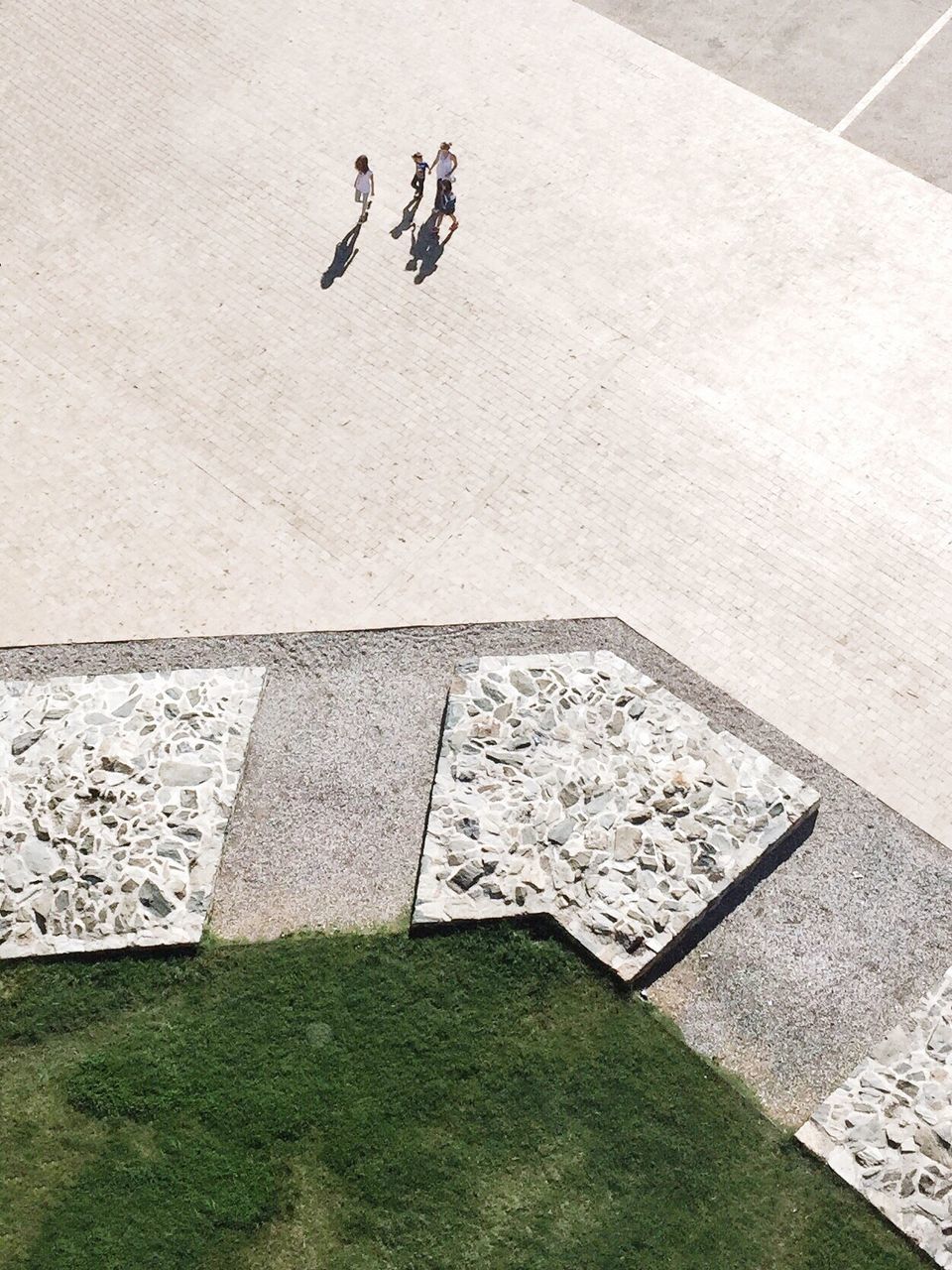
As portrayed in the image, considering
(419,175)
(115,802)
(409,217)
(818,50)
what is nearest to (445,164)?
(419,175)

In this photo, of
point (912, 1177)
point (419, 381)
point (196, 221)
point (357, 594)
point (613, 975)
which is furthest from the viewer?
point (196, 221)

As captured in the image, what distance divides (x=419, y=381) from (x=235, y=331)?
9.76 feet

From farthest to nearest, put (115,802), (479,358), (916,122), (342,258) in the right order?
(916,122) < (342,258) < (479,358) < (115,802)

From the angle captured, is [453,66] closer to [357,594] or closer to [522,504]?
[522,504]

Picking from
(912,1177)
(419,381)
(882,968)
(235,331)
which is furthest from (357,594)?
(912,1177)

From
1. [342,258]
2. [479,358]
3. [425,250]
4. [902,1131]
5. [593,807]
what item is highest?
[425,250]

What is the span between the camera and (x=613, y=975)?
1245 centimetres

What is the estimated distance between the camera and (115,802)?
43.4 ft

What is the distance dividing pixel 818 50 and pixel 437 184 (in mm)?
8169

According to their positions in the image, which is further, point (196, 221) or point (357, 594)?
point (196, 221)

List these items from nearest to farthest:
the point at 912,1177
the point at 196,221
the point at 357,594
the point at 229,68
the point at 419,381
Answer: the point at 912,1177 < the point at 357,594 < the point at 419,381 < the point at 196,221 < the point at 229,68

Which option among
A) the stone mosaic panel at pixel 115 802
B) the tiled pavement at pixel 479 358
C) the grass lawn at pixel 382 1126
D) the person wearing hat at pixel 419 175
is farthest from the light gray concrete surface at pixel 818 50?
the grass lawn at pixel 382 1126

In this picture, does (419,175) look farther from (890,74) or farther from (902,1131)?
(902,1131)

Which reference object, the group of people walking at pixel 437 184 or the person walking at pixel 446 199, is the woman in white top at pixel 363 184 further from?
the person walking at pixel 446 199
